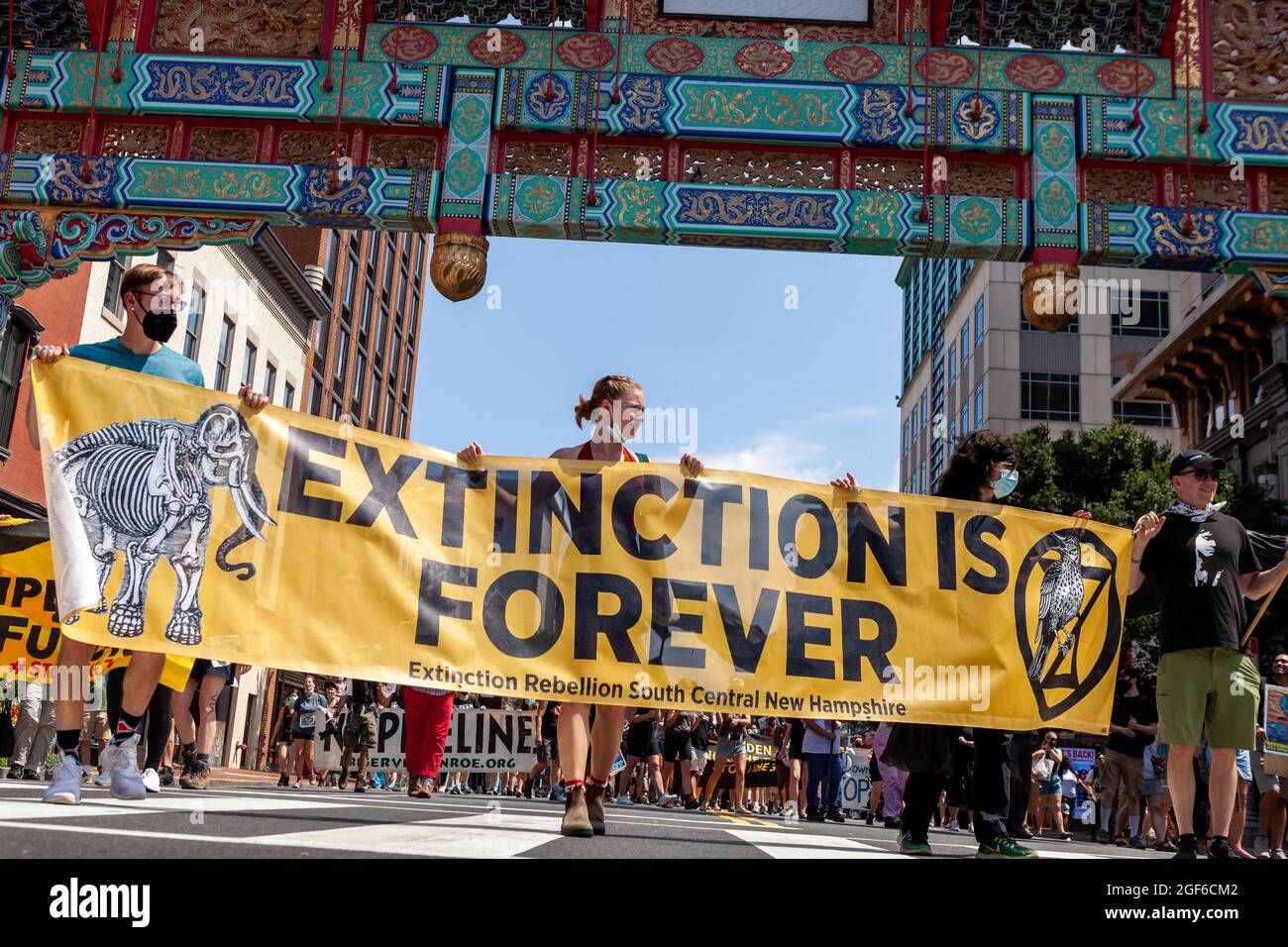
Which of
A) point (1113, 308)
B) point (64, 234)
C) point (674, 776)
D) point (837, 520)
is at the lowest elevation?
point (674, 776)

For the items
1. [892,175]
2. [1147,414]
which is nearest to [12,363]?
[892,175]

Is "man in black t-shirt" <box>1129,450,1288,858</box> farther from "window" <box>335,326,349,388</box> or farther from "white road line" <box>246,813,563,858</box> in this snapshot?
"window" <box>335,326,349,388</box>

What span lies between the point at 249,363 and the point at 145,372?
29.2 m

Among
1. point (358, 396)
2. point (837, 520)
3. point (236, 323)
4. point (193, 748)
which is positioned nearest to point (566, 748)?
point (837, 520)

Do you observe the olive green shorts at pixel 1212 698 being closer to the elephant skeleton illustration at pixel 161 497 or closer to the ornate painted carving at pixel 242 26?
the elephant skeleton illustration at pixel 161 497

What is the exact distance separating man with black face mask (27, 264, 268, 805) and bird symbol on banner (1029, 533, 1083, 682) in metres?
3.92

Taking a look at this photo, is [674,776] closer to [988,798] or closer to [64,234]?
[64,234]

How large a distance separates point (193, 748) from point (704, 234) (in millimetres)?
5563

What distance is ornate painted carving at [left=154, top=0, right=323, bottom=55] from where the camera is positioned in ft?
34.2

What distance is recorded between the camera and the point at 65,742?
5.02 metres

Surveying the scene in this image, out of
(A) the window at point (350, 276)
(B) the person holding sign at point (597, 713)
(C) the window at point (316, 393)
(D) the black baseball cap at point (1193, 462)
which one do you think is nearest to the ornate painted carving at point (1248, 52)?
(D) the black baseball cap at point (1193, 462)

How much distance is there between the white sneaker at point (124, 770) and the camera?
18.2ft

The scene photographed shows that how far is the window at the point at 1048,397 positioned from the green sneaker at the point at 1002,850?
48.5 m
